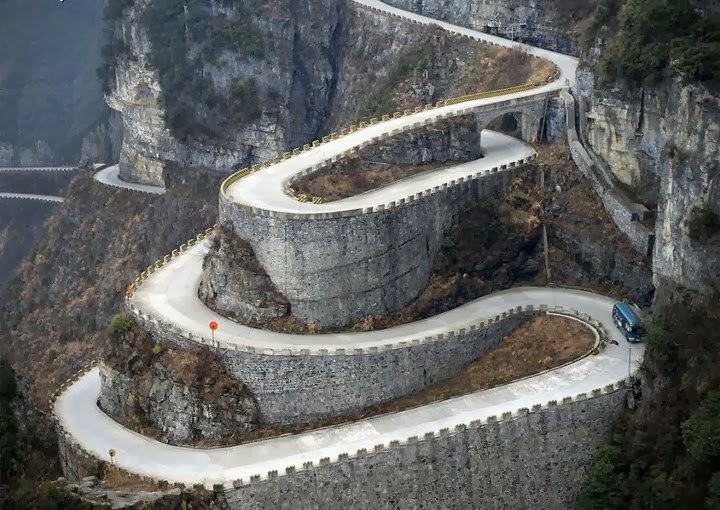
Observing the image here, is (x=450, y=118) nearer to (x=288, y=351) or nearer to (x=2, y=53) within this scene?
(x=288, y=351)

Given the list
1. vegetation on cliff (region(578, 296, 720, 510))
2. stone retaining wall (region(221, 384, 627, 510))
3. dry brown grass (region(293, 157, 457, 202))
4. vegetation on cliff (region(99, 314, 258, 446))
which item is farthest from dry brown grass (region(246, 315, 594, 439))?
dry brown grass (region(293, 157, 457, 202))

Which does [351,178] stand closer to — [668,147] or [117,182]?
[668,147]

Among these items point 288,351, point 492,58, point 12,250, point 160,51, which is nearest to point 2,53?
point 12,250

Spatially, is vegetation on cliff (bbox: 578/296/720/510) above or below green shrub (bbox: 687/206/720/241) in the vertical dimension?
below

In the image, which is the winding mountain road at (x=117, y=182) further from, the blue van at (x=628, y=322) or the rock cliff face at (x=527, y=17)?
the blue van at (x=628, y=322)

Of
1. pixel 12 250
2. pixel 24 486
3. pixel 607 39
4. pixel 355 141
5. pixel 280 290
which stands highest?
pixel 607 39

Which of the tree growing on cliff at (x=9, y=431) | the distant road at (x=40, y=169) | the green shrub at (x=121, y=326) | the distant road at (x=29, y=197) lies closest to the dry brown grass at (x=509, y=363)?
the green shrub at (x=121, y=326)

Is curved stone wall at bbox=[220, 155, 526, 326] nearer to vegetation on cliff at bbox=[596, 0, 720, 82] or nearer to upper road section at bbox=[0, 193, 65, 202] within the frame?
vegetation on cliff at bbox=[596, 0, 720, 82]
